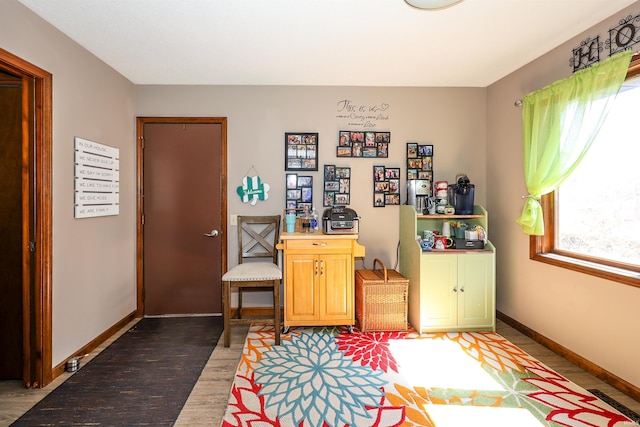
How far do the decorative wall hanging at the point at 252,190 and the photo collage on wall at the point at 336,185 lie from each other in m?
0.66

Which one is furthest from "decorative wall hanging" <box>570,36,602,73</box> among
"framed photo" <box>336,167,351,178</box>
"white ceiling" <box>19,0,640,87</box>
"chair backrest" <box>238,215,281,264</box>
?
"chair backrest" <box>238,215,281,264</box>

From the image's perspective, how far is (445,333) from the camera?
3.04 m

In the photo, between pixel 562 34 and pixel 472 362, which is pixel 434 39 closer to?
pixel 562 34

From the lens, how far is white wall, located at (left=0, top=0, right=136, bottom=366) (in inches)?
86.3

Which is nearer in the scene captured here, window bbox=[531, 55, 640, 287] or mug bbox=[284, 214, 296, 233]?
window bbox=[531, 55, 640, 287]

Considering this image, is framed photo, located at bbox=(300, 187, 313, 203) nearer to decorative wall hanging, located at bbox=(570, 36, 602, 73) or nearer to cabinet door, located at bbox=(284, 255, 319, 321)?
cabinet door, located at bbox=(284, 255, 319, 321)

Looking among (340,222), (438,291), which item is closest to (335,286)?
(340,222)

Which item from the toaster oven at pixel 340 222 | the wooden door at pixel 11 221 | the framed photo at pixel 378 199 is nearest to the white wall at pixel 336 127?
the framed photo at pixel 378 199

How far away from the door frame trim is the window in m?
3.10

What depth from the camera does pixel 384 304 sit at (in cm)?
304

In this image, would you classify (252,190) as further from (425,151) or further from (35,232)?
(425,151)

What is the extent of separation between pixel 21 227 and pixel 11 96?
0.91 m

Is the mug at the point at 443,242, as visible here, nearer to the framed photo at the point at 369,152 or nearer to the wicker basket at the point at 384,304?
the wicker basket at the point at 384,304

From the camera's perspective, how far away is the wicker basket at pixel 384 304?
3.02 metres
